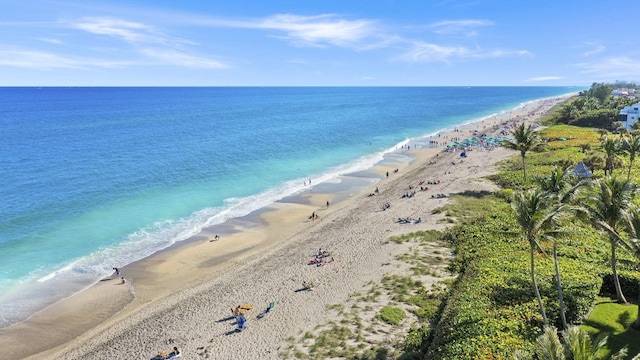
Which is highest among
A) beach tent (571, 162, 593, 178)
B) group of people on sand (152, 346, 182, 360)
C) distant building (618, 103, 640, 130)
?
distant building (618, 103, 640, 130)

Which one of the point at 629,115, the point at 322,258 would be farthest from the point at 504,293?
the point at 629,115

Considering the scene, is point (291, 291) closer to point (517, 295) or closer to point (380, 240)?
point (380, 240)

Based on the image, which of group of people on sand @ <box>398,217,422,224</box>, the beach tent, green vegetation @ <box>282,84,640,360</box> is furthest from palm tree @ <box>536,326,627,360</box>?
the beach tent

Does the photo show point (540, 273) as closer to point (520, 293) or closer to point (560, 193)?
point (520, 293)

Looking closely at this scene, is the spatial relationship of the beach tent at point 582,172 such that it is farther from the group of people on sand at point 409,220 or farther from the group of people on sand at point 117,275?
the group of people on sand at point 117,275

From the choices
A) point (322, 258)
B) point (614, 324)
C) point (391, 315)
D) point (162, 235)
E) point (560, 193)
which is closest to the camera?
point (614, 324)

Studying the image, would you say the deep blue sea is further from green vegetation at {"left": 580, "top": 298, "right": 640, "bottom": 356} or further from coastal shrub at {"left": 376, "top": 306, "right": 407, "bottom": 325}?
green vegetation at {"left": 580, "top": 298, "right": 640, "bottom": 356}

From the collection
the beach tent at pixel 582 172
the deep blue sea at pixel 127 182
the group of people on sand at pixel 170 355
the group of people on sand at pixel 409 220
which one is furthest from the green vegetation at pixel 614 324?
the deep blue sea at pixel 127 182
